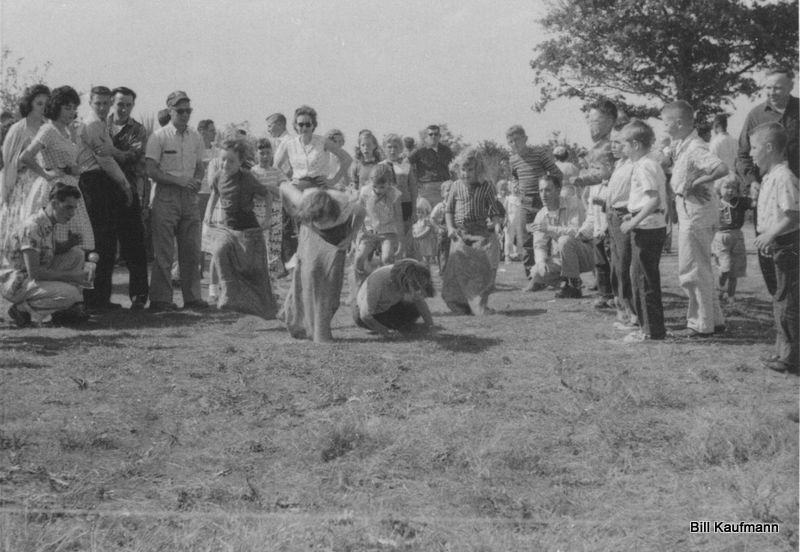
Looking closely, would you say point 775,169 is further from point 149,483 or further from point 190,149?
point 190,149

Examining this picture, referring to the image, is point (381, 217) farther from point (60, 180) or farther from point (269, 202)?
point (60, 180)

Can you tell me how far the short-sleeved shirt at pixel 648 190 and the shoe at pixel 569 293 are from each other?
3.69 metres

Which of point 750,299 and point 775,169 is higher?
point 775,169

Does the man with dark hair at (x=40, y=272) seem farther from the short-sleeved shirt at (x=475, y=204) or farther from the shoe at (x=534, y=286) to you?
the shoe at (x=534, y=286)

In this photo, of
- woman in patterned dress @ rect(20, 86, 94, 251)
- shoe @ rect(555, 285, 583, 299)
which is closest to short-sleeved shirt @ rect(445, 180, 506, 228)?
shoe @ rect(555, 285, 583, 299)

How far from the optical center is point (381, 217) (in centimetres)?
970

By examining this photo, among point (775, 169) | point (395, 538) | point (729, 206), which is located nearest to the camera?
point (395, 538)

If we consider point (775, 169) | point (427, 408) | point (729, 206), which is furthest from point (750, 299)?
point (427, 408)

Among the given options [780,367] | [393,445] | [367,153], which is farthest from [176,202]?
[780,367]

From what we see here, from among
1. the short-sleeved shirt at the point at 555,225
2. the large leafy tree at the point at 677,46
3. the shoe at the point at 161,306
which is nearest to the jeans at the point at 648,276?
the short-sleeved shirt at the point at 555,225

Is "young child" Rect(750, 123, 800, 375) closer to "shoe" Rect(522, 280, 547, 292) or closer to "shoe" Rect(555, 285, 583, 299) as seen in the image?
"shoe" Rect(555, 285, 583, 299)

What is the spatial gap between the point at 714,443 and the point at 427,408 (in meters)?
1.58

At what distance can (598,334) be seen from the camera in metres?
7.95

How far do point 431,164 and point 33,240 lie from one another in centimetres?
597
